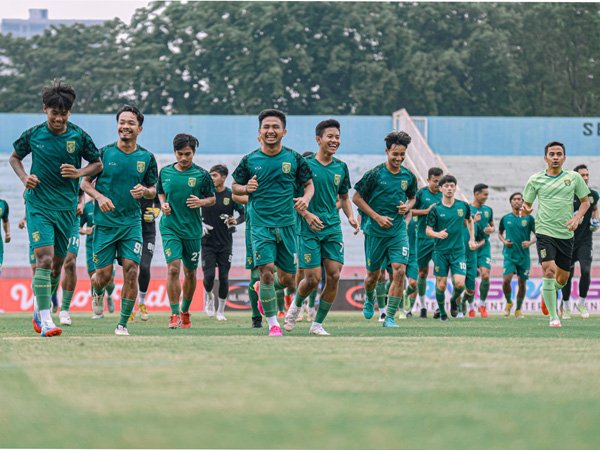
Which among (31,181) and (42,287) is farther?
(42,287)

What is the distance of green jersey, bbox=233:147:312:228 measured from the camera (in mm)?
12422

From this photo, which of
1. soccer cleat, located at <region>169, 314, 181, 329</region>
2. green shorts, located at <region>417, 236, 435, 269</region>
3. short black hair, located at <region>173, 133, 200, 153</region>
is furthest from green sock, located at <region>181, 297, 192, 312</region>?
green shorts, located at <region>417, 236, 435, 269</region>

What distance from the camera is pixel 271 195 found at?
40.9 feet

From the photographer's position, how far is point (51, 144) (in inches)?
468

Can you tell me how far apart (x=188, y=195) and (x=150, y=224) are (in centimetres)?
208

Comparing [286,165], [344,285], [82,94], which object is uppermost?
[82,94]

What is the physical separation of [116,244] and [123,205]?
42 cm

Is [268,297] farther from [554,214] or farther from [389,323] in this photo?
[554,214]

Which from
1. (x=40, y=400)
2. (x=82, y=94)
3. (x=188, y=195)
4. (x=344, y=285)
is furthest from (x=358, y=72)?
(x=40, y=400)

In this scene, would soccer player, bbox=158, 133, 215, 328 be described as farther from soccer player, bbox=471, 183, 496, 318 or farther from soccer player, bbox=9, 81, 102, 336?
soccer player, bbox=471, 183, 496, 318

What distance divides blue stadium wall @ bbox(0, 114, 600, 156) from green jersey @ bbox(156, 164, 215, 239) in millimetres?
25683

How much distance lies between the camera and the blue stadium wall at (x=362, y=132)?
137 feet

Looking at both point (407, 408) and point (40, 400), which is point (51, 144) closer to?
point (40, 400)

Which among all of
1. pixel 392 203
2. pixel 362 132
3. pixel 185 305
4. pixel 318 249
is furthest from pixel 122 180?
pixel 362 132
